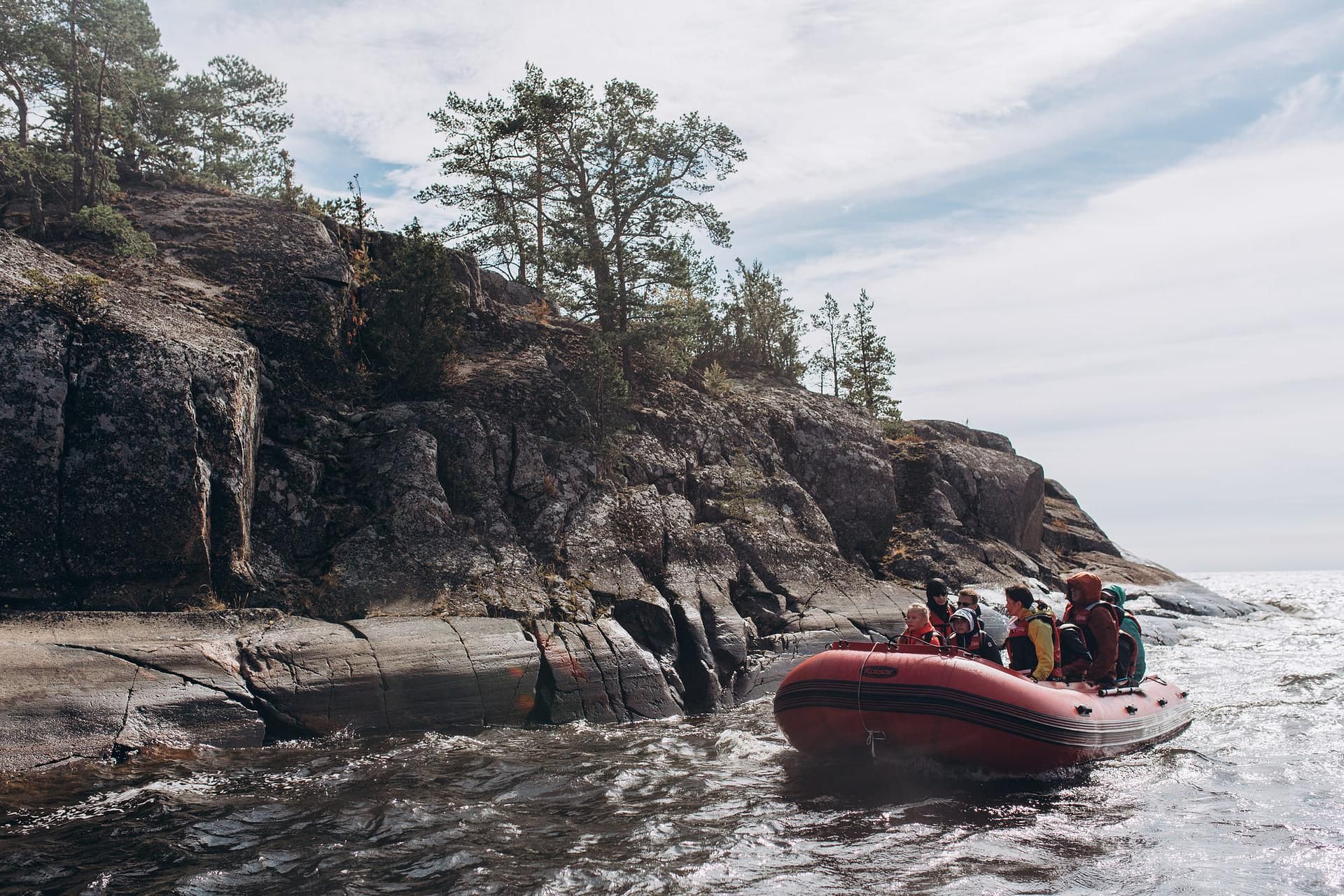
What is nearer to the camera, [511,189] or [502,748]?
[502,748]

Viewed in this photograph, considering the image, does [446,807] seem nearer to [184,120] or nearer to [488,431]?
[488,431]

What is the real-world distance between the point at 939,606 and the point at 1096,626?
2112mm

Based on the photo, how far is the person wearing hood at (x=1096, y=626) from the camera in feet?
37.1

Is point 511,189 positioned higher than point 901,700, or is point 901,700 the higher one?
point 511,189

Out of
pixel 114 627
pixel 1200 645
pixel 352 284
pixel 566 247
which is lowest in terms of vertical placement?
pixel 1200 645

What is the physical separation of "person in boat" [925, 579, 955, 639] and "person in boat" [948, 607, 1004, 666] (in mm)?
520

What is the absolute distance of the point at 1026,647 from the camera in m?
11.0

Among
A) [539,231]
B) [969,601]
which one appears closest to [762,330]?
Answer: [539,231]

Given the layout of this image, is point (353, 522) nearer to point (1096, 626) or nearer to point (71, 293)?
point (71, 293)

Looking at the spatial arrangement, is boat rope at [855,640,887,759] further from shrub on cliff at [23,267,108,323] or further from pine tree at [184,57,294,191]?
pine tree at [184,57,294,191]

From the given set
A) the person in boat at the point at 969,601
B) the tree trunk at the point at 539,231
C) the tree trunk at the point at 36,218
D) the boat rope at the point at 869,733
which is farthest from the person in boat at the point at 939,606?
the tree trunk at the point at 36,218

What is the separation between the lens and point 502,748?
37.7ft

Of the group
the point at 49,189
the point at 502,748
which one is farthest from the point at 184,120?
the point at 502,748

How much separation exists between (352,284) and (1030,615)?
15783 millimetres
